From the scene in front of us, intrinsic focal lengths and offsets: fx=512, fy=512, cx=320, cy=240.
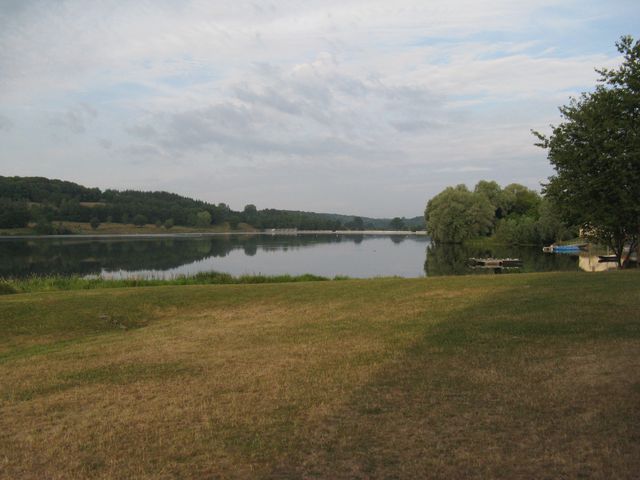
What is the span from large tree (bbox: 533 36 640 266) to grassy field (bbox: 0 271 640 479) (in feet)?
32.8

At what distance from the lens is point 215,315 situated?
15.1 m

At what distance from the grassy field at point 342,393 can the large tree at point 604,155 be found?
10.0 m

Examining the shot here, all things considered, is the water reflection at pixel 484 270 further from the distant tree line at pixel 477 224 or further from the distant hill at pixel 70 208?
the distant hill at pixel 70 208

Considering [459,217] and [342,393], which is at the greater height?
[459,217]

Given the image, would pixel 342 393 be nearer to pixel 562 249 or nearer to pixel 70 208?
pixel 562 249

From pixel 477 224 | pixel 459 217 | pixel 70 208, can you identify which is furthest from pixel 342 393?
pixel 70 208

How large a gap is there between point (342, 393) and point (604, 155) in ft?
66.7

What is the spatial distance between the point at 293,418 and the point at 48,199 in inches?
7173

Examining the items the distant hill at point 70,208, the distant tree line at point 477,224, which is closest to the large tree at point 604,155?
the distant tree line at point 477,224

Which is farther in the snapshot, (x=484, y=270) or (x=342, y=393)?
(x=484, y=270)

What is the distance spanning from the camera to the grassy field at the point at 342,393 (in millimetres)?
5020

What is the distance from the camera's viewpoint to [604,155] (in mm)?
22328

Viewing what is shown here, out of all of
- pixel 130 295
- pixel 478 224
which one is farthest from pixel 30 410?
pixel 478 224

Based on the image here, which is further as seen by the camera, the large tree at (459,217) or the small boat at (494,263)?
the large tree at (459,217)
